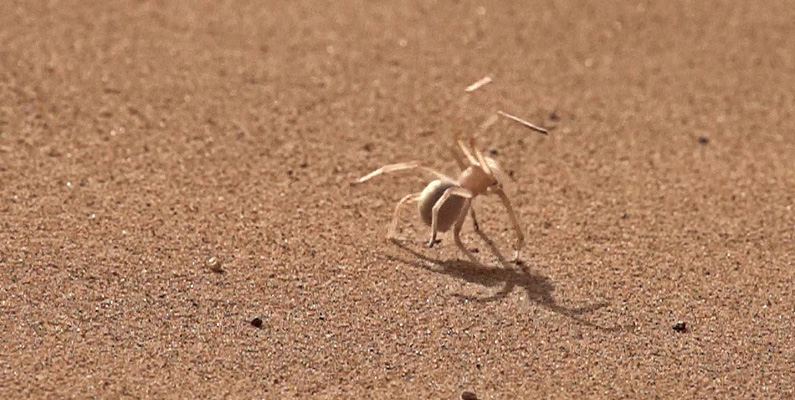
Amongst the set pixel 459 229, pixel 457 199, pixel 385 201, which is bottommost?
pixel 385 201

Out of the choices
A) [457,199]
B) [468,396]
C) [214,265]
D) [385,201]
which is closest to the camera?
[468,396]

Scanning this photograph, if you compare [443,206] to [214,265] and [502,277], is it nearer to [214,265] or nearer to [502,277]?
[502,277]

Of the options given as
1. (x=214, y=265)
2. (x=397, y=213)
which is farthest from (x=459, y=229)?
(x=214, y=265)

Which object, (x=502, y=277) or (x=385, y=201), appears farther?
(x=385, y=201)

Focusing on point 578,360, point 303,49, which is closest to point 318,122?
point 303,49

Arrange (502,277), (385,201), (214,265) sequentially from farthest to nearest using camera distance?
(385,201)
(502,277)
(214,265)

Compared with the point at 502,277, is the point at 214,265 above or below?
above
